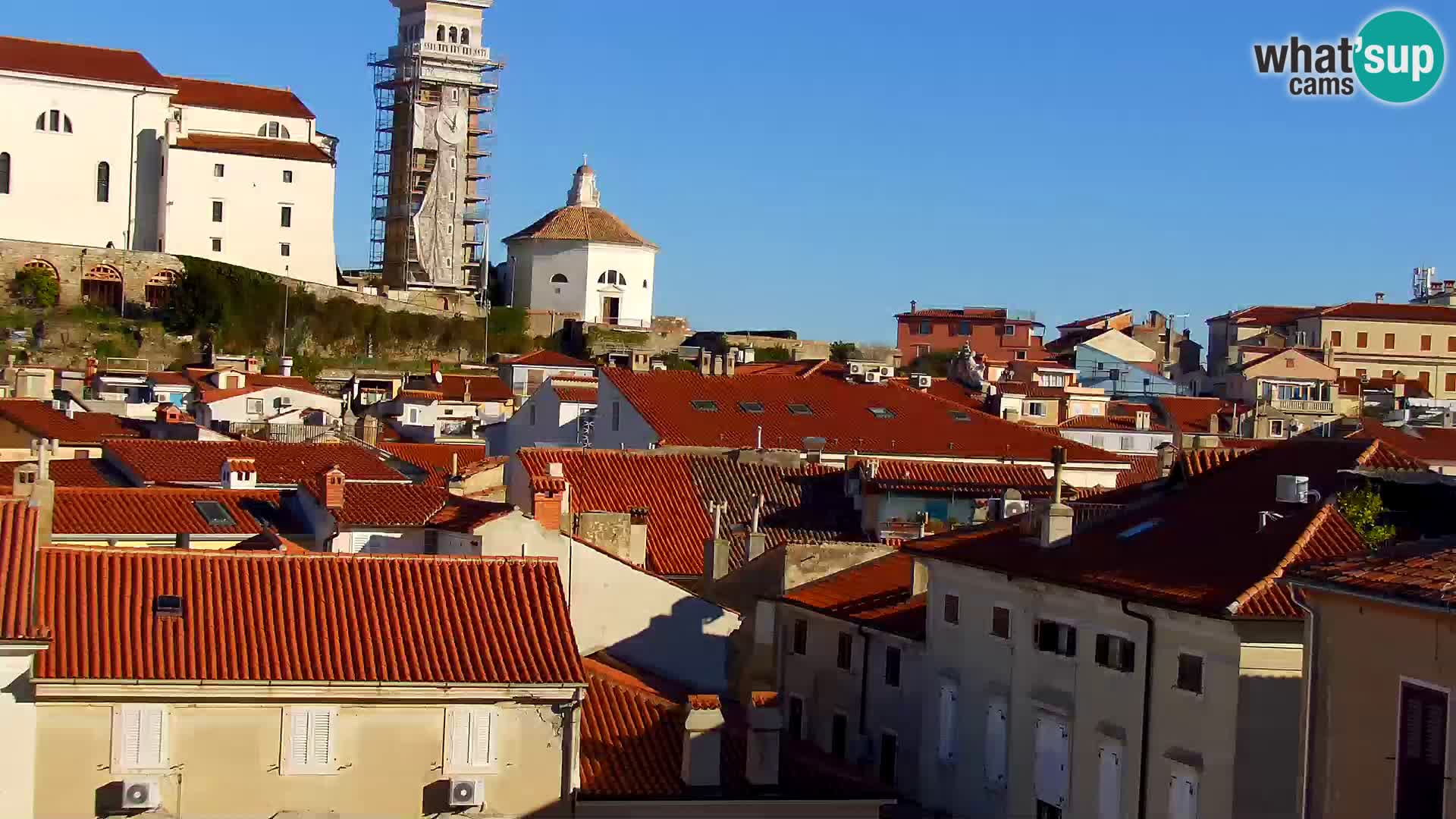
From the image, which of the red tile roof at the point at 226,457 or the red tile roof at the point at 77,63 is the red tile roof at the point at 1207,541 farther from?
the red tile roof at the point at 77,63

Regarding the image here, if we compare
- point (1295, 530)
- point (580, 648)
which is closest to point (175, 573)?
point (580, 648)

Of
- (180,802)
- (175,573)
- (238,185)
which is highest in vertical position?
(238,185)

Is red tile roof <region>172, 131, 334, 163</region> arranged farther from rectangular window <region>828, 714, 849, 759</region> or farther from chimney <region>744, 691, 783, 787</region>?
chimney <region>744, 691, 783, 787</region>

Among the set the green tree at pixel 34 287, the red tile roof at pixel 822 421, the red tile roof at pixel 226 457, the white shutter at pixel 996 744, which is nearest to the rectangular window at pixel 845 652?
the white shutter at pixel 996 744

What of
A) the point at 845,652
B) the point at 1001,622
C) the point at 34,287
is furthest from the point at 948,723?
the point at 34,287

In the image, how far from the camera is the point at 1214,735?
20.5 m

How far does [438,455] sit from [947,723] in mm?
33017

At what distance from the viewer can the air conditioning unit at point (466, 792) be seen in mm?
21250

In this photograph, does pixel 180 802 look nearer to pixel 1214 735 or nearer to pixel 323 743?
pixel 323 743

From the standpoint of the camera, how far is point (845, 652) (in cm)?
2945

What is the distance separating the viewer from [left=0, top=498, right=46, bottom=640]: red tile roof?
20.3 metres

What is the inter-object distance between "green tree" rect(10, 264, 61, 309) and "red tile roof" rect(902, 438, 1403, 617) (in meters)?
67.1

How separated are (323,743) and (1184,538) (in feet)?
27.7

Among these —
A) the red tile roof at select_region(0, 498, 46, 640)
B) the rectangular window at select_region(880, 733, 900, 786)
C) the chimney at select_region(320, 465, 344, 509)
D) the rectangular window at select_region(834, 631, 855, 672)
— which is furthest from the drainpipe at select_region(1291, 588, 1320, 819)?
the chimney at select_region(320, 465, 344, 509)
